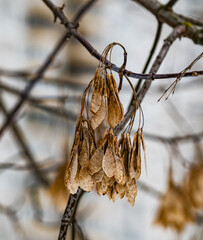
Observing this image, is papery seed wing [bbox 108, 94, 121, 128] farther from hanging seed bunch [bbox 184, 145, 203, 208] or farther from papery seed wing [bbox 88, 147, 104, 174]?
hanging seed bunch [bbox 184, 145, 203, 208]

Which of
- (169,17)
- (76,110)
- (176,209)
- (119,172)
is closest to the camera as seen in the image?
(119,172)

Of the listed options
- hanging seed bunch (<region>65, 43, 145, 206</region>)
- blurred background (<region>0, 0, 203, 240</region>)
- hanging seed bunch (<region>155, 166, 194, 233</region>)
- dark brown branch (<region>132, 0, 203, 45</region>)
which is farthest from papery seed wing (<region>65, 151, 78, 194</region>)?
blurred background (<region>0, 0, 203, 240</region>)

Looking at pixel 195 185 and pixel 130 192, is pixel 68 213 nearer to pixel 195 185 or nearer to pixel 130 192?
pixel 130 192

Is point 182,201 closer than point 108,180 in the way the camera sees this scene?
No

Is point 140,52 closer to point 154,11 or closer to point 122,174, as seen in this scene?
point 154,11

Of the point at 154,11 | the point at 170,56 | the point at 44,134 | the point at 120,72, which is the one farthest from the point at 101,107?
the point at 44,134

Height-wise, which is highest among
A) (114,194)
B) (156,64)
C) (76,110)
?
(76,110)

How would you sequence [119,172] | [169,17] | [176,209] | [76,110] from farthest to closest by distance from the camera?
[76,110], [176,209], [169,17], [119,172]

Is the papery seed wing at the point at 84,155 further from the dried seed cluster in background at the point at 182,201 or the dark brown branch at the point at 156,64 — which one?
the dried seed cluster in background at the point at 182,201

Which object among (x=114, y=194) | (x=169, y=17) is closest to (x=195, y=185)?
(x=169, y=17)
